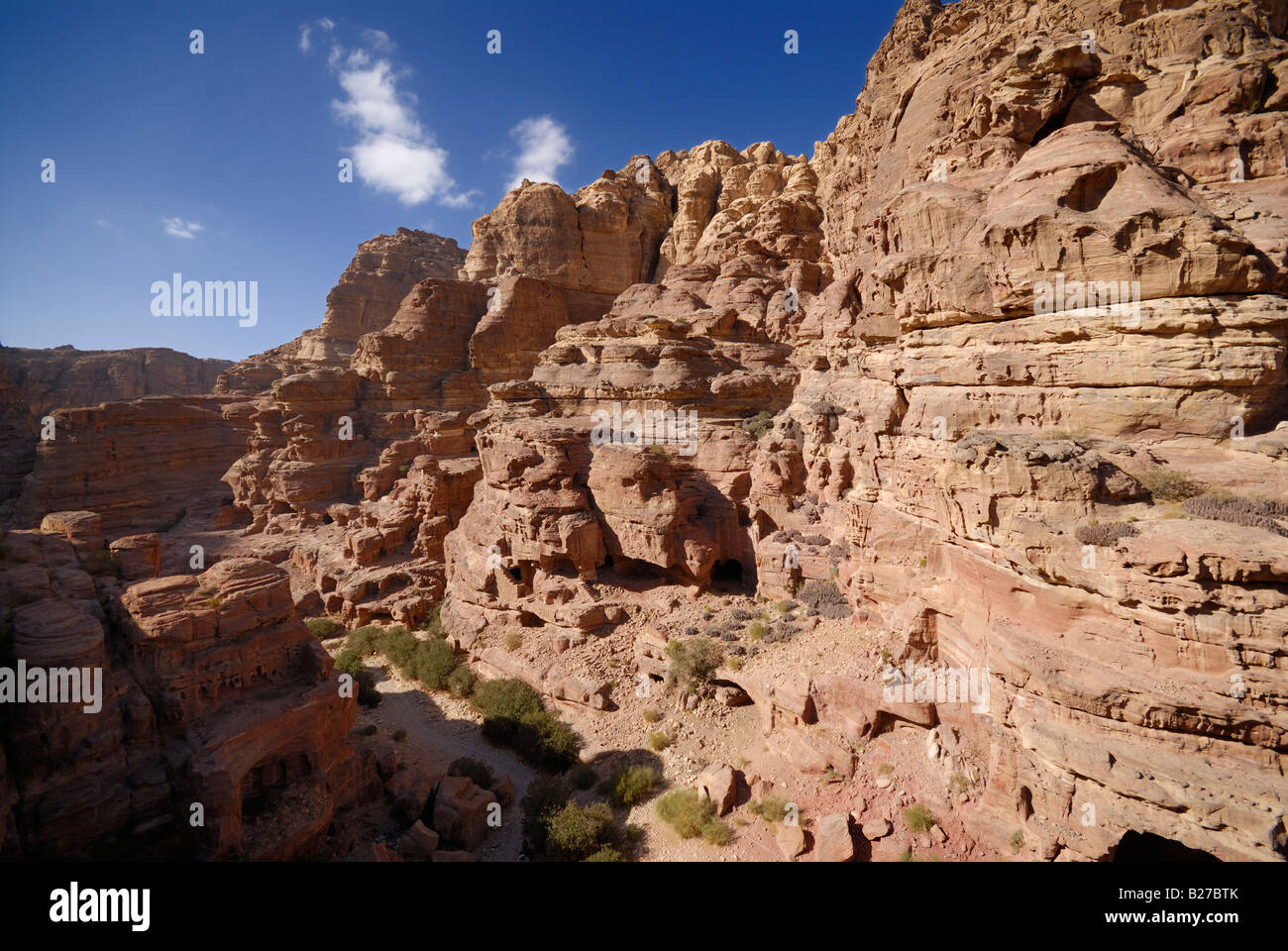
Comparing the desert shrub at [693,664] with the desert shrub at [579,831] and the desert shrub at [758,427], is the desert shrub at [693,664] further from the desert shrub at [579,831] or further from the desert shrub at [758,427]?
the desert shrub at [758,427]

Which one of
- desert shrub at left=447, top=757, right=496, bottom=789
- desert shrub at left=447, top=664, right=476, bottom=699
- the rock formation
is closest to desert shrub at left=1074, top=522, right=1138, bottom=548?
the rock formation

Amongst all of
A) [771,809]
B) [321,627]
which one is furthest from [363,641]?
[771,809]

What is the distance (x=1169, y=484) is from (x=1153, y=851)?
6386mm

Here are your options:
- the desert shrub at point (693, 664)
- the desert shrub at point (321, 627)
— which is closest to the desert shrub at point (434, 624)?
the desert shrub at point (321, 627)

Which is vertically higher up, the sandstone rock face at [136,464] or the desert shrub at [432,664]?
the sandstone rock face at [136,464]

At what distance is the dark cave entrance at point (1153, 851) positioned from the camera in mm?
6566

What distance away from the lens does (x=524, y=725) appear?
16281mm

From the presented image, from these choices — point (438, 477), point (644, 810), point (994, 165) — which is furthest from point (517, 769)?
point (994, 165)

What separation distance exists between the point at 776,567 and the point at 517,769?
10.7 meters

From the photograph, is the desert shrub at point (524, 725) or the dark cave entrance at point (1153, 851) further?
the desert shrub at point (524, 725)

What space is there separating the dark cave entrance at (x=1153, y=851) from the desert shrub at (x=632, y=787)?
32.4 feet

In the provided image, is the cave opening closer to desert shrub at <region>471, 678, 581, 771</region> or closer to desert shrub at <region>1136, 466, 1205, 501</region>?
desert shrub at <region>471, 678, 581, 771</region>

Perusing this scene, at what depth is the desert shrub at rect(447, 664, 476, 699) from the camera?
61.1 feet

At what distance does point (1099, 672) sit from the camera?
28.0 ft
